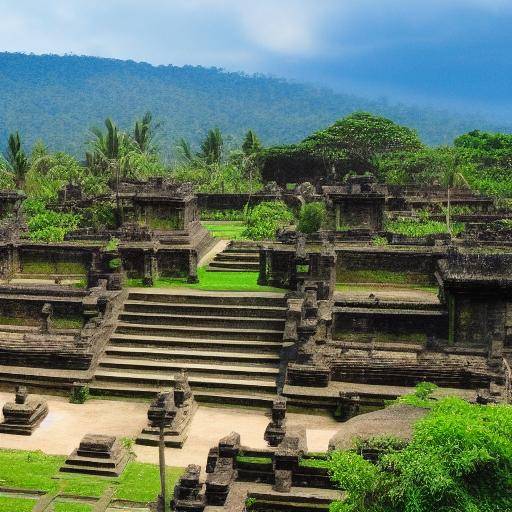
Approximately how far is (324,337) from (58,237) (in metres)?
13.5

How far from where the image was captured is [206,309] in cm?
2122

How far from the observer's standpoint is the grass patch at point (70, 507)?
12.9 m

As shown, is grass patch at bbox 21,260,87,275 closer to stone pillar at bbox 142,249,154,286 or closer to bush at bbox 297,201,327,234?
stone pillar at bbox 142,249,154,286

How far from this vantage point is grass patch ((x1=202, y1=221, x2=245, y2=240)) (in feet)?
113

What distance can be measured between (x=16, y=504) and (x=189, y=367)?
6.67m

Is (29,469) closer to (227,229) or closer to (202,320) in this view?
(202,320)

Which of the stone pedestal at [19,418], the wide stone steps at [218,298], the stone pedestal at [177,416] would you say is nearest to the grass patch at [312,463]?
the stone pedestal at [177,416]

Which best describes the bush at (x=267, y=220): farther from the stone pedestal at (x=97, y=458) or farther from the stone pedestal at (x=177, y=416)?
the stone pedestal at (x=97, y=458)

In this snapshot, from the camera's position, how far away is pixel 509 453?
769 cm

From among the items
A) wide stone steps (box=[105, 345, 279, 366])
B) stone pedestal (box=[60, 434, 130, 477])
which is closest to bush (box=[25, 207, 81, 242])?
wide stone steps (box=[105, 345, 279, 366])

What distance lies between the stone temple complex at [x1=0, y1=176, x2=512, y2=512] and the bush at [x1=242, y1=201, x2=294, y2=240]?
4.93 m

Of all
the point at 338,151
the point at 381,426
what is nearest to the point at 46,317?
the point at 381,426

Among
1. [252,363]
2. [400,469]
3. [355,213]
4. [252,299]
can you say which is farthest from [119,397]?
[355,213]

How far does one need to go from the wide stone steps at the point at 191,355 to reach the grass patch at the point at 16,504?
670cm
